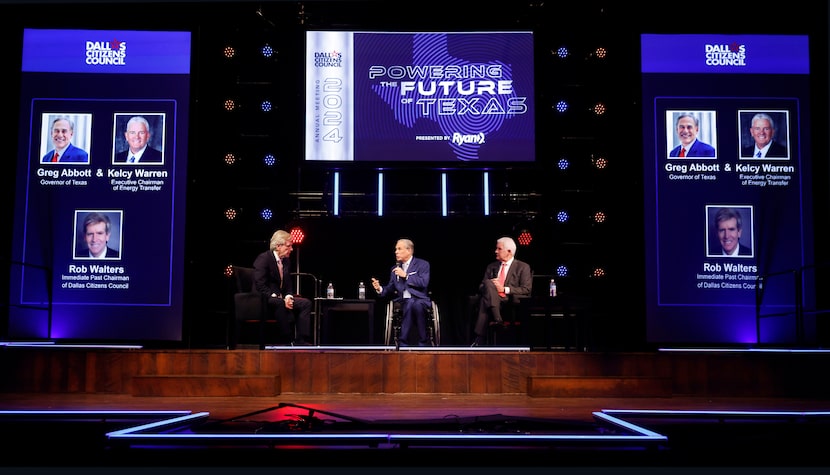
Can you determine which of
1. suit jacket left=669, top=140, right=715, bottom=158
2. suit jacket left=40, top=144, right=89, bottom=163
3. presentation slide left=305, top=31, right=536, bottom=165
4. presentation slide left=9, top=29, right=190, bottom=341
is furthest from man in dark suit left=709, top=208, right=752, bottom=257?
suit jacket left=40, top=144, right=89, bottom=163

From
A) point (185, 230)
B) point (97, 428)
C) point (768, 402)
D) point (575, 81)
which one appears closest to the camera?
point (97, 428)

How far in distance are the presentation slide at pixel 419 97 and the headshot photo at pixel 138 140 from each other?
55.1 inches

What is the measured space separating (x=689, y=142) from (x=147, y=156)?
16.9 feet

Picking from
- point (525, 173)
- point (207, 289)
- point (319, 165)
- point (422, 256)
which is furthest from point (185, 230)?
point (525, 173)

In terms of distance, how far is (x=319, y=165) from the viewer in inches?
299

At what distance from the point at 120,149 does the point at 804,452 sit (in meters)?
6.30

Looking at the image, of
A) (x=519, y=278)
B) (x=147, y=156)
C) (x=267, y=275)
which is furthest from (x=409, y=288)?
(x=147, y=156)

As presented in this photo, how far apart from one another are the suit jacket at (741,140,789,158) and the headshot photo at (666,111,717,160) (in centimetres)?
29

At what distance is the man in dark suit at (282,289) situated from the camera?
681 centimetres

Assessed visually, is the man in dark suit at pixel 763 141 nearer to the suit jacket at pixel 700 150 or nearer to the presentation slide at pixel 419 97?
the suit jacket at pixel 700 150

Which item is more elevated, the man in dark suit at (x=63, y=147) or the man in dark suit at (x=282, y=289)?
the man in dark suit at (x=63, y=147)

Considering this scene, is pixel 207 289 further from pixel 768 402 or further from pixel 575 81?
pixel 768 402

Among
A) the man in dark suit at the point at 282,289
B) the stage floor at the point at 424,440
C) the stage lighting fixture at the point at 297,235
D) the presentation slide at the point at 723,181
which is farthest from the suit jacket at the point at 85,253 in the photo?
the presentation slide at the point at 723,181

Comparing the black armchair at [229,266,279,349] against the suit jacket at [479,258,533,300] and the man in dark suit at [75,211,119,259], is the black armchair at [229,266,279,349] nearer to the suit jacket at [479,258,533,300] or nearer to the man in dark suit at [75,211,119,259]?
the man in dark suit at [75,211,119,259]
